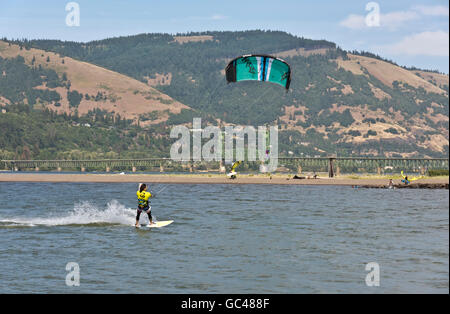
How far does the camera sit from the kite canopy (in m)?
53.7

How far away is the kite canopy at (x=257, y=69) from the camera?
176ft

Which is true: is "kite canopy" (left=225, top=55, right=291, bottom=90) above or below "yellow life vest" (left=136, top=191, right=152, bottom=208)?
above

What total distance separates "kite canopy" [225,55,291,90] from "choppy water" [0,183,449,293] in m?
11.3

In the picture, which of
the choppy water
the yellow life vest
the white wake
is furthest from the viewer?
the white wake

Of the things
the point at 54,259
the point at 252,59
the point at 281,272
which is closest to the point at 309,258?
the point at 281,272

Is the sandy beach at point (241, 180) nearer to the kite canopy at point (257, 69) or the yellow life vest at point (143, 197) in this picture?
the kite canopy at point (257, 69)

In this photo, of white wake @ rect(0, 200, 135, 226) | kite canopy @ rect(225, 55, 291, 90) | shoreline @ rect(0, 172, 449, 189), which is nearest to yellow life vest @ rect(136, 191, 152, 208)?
white wake @ rect(0, 200, 135, 226)

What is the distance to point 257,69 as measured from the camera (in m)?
55.6

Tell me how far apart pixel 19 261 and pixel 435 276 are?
50.7 ft

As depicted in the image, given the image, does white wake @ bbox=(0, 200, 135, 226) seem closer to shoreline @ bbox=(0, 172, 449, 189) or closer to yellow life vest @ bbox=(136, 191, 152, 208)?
yellow life vest @ bbox=(136, 191, 152, 208)

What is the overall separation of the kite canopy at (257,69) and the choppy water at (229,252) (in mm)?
11309

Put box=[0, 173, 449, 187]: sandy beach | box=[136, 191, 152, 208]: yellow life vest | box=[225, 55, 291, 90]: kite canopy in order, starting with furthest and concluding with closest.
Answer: box=[0, 173, 449, 187]: sandy beach
box=[225, 55, 291, 90]: kite canopy
box=[136, 191, 152, 208]: yellow life vest

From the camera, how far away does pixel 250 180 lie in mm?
112000
